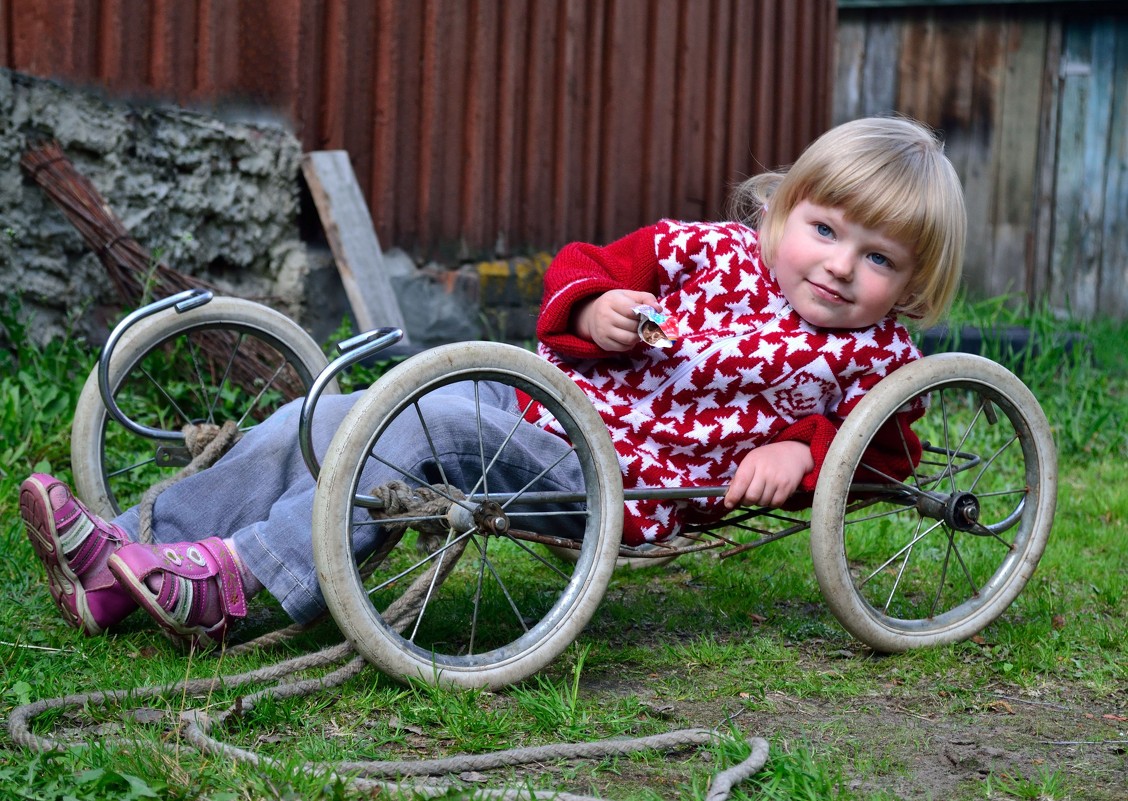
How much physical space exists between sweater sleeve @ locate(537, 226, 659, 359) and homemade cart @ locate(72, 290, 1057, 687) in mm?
253

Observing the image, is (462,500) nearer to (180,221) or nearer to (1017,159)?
(180,221)

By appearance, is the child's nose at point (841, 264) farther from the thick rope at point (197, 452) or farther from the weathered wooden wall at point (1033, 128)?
the weathered wooden wall at point (1033, 128)

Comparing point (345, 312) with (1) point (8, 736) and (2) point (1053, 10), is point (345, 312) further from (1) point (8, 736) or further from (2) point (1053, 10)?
(2) point (1053, 10)

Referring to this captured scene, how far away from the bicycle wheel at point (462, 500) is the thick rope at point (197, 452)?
1.38 ft

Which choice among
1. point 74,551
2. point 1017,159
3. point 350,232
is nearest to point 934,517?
point 74,551

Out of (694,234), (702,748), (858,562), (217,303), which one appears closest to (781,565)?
(858,562)

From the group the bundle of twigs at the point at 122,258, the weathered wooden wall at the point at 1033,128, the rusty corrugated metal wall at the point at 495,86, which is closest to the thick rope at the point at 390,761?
the bundle of twigs at the point at 122,258

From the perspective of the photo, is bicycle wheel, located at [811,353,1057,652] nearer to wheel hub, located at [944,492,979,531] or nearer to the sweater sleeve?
wheel hub, located at [944,492,979,531]

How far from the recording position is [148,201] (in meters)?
4.04

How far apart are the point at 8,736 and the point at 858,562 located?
6.99 ft

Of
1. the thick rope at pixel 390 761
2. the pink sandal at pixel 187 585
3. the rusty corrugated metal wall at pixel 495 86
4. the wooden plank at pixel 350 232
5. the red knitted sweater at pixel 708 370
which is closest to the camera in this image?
the thick rope at pixel 390 761

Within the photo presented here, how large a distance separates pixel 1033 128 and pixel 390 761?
7868 millimetres

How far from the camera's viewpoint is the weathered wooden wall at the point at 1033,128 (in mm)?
8367

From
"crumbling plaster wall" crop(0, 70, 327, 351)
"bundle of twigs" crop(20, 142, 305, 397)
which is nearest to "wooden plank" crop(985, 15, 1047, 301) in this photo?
"crumbling plaster wall" crop(0, 70, 327, 351)
